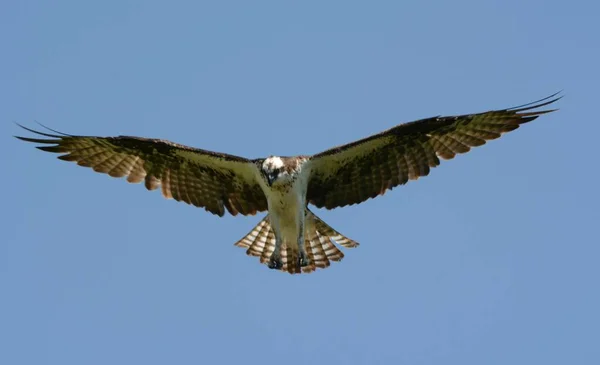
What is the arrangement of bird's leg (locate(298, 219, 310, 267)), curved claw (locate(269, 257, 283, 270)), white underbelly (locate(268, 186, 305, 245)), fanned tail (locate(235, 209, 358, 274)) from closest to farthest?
1. white underbelly (locate(268, 186, 305, 245))
2. bird's leg (locate(298, 219, 310, 267))
3. curved claw (locate(269, 257, 283, 270))
4. fanned tail (locate(235, 209, 358, 274))

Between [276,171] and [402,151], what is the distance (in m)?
1.79

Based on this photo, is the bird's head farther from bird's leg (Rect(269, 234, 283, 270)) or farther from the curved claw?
the curved claw

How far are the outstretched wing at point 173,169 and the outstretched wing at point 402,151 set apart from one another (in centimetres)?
97

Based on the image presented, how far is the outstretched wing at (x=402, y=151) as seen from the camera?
59.0 feet

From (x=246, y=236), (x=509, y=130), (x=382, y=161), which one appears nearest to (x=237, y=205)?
(x=246, y=236)

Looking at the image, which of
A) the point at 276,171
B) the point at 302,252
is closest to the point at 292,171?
the point at 276,171

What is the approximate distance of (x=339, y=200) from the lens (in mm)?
18812

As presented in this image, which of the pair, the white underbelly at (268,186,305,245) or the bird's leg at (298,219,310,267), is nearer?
the white underbelly at (268,186,305,245)

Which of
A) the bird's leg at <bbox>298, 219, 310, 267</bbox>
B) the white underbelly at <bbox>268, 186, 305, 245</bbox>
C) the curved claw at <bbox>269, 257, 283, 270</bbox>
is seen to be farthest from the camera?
the curved claw at <bbox>269, 257, 283, 270</bbox>

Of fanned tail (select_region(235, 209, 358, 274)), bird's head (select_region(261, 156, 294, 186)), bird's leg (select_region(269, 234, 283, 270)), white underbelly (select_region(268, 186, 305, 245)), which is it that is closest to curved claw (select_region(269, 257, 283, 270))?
bird's leg (select_region(269, 234, 283, 270))

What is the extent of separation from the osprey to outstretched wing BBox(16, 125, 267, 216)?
0.01 m

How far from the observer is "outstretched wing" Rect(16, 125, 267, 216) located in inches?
727

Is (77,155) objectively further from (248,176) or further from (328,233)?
(328,233)

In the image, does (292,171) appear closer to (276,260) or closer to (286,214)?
(286,214)
